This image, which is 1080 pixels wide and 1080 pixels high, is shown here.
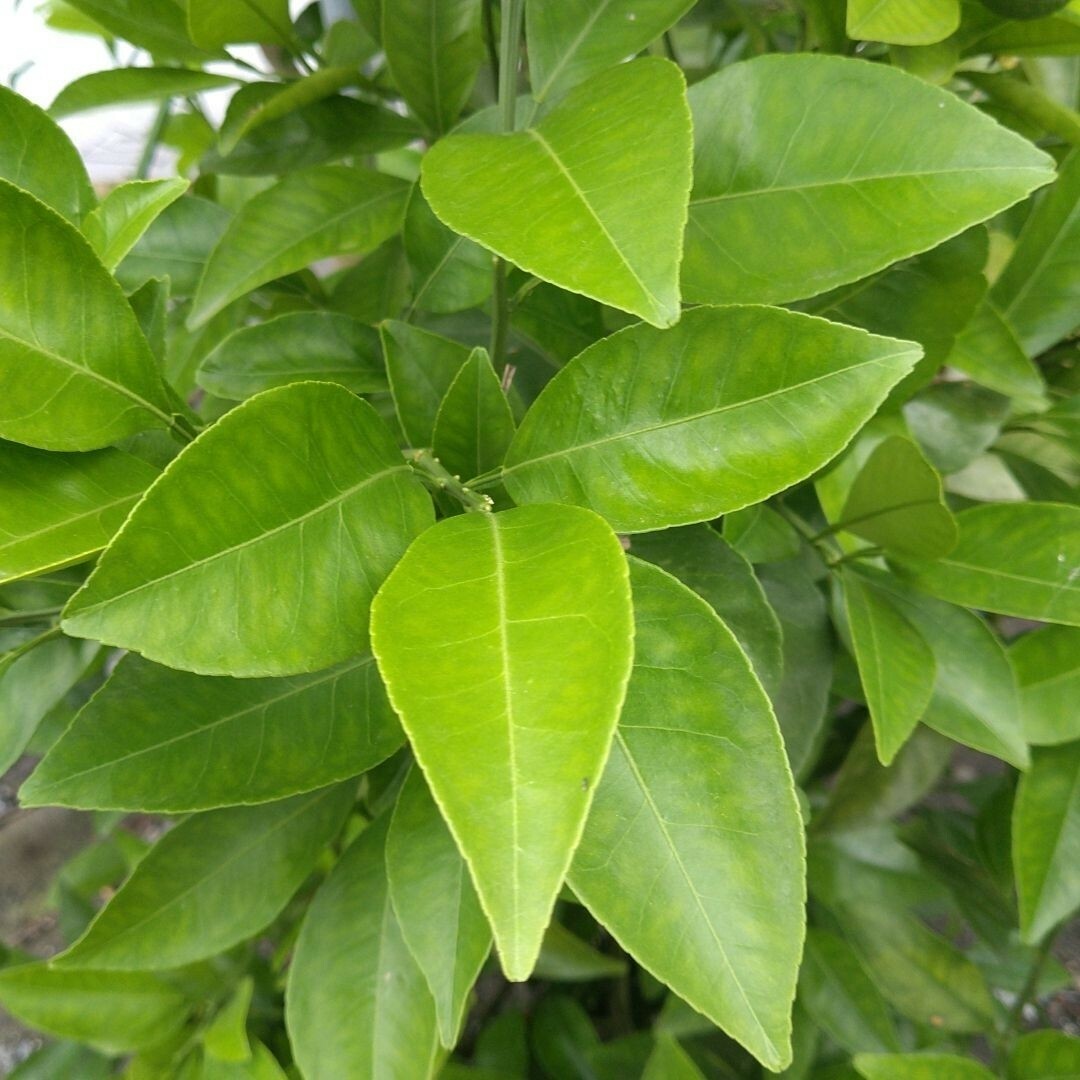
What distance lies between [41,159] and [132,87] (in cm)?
26

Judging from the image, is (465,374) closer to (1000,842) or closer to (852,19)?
Answer: (852,19)

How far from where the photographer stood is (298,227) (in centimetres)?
53

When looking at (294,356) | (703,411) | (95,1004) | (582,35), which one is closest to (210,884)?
(95,1004)

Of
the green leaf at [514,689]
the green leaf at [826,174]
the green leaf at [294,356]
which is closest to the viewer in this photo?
the green leaf at [514,689]

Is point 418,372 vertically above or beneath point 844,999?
above

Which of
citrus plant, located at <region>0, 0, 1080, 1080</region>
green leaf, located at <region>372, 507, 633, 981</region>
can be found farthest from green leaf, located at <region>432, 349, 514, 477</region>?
green leaf, located at <region>372, 507, 633, 981</region>

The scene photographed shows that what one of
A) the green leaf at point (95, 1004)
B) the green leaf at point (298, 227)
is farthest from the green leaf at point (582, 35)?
the green leaf at point (95, 1004)

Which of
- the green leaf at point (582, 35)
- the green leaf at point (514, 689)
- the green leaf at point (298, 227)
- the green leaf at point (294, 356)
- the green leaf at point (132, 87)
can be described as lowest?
the green leaf at point (294, 356)

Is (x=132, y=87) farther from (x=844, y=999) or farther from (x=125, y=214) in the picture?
(x=844, y=999)

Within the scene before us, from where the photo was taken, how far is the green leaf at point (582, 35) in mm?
462

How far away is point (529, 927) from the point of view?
229 mm

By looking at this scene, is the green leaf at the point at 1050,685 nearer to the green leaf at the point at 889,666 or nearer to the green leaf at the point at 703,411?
the green leaf at the point at 889,666

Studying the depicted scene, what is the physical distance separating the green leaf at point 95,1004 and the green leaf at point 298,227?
0.49 m

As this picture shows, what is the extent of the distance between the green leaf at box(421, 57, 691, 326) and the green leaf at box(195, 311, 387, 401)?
15cm
